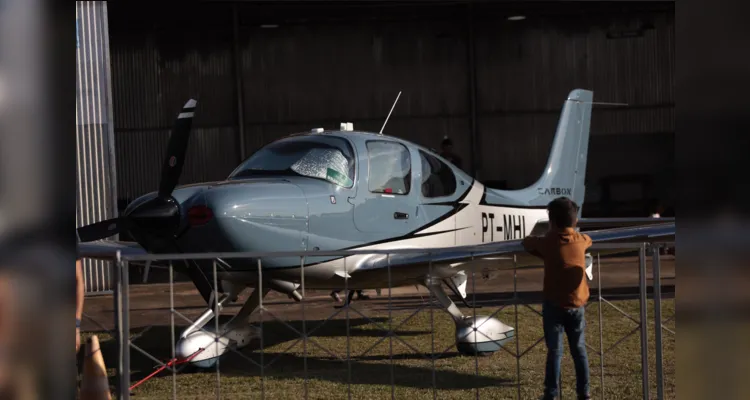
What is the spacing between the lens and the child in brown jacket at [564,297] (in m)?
5.04

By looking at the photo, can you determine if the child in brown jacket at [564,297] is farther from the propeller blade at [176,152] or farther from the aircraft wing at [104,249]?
the aircraft wing at [104,249]

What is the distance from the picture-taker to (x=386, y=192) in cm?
838

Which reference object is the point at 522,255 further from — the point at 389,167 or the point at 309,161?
the point at 309,161

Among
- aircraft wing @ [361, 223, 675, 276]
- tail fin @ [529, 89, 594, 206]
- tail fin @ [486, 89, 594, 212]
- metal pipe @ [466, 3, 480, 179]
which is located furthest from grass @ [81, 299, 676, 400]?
metal pipe @ [466, 3, 480, 179]

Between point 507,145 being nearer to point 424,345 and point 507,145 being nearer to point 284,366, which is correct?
point 424,345

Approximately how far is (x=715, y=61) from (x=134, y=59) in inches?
667

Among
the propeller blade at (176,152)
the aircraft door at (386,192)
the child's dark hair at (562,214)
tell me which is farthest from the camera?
the aircraft door at (386,192)

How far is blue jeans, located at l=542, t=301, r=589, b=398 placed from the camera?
5.02m

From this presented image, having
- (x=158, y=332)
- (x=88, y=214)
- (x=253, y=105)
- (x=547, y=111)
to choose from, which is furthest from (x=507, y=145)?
(x=158, y=332)

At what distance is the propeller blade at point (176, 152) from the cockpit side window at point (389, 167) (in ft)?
6.63

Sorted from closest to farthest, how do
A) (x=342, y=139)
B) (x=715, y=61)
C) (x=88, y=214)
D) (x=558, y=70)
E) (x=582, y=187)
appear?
(x=715, y=61) → (x=342, y=139) → (x=582, y=187) → (x=88, y=214) → (x=558, y=70)

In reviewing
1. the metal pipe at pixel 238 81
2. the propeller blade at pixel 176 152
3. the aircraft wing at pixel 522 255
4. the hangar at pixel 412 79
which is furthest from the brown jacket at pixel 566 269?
the hangar at pixel 412 79

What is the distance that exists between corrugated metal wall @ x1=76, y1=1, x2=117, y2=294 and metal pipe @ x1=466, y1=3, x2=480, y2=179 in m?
8.17

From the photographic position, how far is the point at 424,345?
8.35 m
